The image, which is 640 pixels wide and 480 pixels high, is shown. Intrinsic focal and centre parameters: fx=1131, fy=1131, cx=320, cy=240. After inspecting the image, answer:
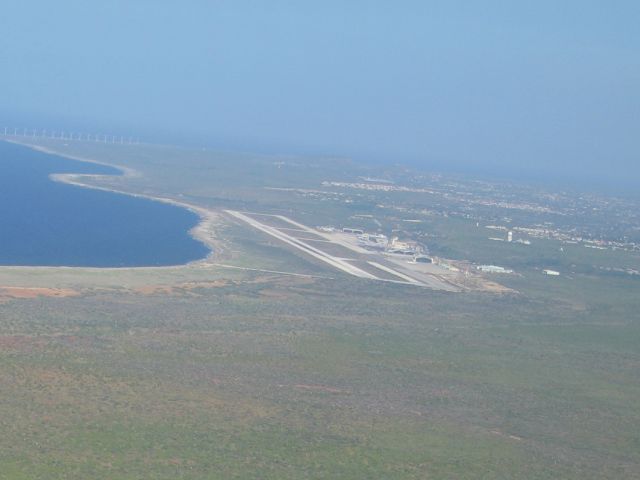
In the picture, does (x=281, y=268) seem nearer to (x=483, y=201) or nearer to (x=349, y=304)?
(x=349, y=304)

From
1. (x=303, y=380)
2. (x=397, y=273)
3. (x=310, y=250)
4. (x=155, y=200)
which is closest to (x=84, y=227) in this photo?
(x=310, y=250)

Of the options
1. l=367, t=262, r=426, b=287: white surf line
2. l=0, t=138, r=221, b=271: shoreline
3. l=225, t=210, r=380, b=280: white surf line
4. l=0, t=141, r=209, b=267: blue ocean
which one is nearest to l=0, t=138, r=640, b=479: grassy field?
l=0, t=138, r=221, b=271: shoreline

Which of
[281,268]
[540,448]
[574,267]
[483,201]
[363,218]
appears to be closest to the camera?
[540,448]

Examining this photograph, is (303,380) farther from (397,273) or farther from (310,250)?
(310,250)

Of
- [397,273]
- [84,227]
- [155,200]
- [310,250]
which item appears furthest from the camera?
[155,200]

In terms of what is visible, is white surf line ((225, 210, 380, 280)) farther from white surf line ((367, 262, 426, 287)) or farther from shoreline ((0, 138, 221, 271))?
shoreline ((0, 138, 221, 271))

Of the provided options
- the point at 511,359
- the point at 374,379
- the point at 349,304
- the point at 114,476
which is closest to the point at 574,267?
the point at 349,304

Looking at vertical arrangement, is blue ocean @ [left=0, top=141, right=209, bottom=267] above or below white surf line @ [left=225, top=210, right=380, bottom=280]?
below
